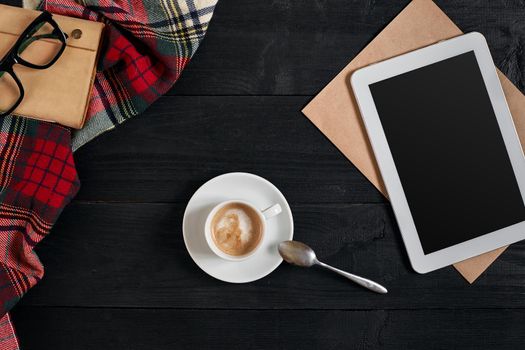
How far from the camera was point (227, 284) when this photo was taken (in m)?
0.82

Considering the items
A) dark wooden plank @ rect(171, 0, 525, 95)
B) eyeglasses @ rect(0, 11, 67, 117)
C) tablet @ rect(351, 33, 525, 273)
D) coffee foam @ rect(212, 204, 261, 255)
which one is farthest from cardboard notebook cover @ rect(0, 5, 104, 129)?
tablet @ rect(351, 33, 525, 273)

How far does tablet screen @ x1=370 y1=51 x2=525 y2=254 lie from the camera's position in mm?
823

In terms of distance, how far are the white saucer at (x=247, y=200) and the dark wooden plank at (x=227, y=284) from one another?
1.1 inches

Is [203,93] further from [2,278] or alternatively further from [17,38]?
[2,278]

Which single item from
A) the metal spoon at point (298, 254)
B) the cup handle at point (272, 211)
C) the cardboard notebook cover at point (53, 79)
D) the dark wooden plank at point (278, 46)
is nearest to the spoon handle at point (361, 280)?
the metal spoon at point (298, 254)

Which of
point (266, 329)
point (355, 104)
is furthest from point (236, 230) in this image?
point (355, 104)

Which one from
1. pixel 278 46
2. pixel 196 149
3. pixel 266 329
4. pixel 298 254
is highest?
pixel 278 46

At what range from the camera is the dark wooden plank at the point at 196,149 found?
32.4 inches

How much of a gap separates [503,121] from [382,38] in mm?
235

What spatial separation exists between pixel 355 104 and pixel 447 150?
0.54 feet

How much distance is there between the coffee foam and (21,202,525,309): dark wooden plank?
0.07 m

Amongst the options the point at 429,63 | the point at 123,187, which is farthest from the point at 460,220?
the point at 123,187

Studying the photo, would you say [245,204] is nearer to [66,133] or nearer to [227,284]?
[227,284]

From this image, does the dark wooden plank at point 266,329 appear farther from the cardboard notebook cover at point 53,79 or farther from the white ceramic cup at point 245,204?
the cardboard notebook cover at point 53,79
